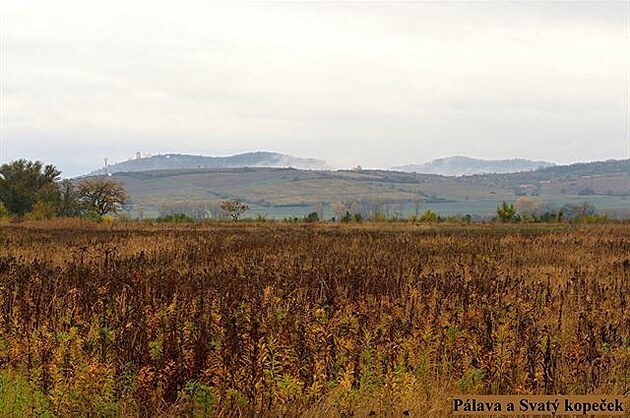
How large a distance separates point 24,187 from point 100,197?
956 centimetres

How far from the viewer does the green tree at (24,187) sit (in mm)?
62844

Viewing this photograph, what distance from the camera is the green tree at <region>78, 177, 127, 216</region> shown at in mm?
70875

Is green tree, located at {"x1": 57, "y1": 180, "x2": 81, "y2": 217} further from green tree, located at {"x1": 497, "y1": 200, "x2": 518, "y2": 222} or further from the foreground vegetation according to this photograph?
the foreground vegetation

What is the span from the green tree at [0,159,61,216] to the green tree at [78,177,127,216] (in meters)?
4.64

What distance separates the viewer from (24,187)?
63469 millimetres

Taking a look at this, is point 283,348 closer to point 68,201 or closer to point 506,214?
point 506,214

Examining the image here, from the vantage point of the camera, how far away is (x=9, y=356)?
21.1 ft

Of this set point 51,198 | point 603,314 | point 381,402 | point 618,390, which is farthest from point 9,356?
point 51,198

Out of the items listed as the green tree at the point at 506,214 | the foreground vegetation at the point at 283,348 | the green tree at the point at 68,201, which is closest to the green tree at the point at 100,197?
the green tree at the point at 68,201

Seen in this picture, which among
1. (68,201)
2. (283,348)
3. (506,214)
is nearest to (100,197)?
(68,201)

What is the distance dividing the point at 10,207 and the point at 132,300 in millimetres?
61905

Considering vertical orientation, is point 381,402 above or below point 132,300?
below

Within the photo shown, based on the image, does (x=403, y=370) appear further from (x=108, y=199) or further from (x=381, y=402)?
(x=108, y=199)

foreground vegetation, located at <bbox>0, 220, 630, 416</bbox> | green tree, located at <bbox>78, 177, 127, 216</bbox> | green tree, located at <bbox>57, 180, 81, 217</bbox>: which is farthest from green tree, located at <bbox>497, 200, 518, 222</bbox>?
foreground vegetation, located at <bbox>0, 220, 630, 416</bbox>
